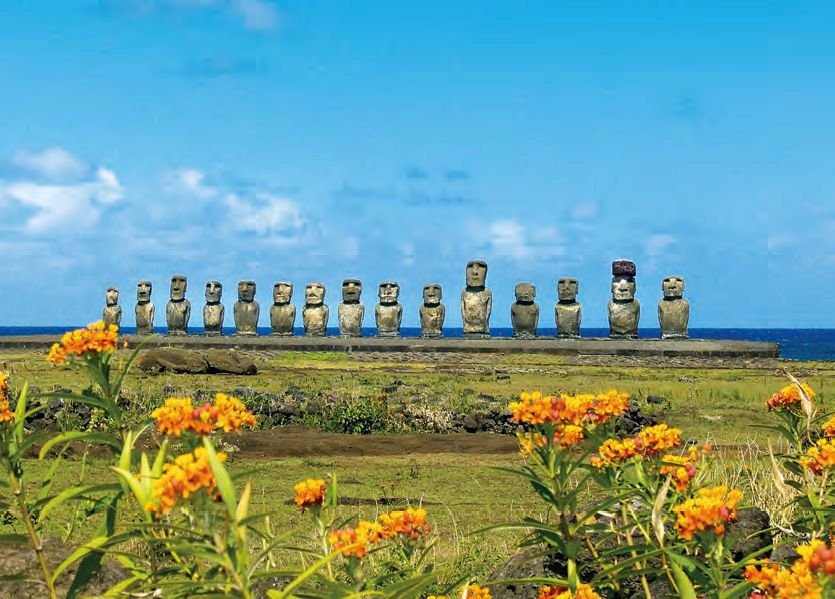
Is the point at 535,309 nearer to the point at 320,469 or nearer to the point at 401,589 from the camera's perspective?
the point at 320,469

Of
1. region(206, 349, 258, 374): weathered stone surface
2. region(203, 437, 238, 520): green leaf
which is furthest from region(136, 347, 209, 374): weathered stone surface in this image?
region(203, 437, 238, 520): green leaf

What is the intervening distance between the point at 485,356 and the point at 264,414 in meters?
14.7

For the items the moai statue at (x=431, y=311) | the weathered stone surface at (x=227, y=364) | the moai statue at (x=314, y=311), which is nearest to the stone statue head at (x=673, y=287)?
the moai statue at (x=431, y=311)

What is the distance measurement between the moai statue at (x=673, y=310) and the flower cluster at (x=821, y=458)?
90.3ft

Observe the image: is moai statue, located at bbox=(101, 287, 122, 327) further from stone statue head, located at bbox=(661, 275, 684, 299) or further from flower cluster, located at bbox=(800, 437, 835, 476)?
flower cluster, located at bbox=(800, 437, 835, 476)

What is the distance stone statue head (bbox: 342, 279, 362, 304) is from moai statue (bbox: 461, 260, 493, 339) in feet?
12.5

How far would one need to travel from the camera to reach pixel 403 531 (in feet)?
9.64

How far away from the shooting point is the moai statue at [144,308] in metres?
37.7

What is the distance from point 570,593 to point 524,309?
2885 centimetres

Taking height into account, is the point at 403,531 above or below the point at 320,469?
above

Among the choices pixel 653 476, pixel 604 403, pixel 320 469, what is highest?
pixel 604 403

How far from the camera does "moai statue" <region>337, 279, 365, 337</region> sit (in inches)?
1304

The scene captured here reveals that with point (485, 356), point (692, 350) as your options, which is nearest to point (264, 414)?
point (485, 356)

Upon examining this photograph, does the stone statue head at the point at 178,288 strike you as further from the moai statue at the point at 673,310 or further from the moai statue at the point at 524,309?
the moai statue at the point at 673,310
